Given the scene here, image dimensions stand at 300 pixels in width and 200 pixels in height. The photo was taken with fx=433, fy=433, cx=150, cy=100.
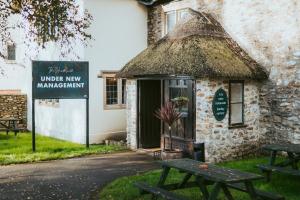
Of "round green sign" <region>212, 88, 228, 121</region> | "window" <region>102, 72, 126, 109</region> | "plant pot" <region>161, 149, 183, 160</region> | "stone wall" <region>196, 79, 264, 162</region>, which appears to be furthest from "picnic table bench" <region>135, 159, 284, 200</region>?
"window" <region>102, 72, 126, 109</region>

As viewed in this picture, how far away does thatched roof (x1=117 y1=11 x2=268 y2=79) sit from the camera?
12.2 metres

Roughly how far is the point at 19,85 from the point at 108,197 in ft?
62.7

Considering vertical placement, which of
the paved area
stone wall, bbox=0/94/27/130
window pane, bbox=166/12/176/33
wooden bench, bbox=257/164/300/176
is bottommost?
the paved area

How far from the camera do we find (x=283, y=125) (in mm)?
12867

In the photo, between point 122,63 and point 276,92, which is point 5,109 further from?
point 276,92

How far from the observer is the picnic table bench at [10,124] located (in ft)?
61.2

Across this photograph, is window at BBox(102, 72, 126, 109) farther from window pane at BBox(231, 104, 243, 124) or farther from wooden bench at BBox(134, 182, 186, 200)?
wooden bench at BBox(134, 182, 186, 200)

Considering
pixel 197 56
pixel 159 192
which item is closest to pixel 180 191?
pixel 159 192

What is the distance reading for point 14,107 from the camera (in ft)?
68.6

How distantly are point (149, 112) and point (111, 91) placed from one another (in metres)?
2.57

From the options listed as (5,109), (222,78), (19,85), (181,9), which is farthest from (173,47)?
(19,85)

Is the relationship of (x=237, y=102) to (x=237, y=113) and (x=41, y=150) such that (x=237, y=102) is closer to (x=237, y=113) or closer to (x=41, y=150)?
(x=237, y=113)

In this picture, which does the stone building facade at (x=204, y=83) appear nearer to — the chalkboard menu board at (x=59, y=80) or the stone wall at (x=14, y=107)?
the chalkboard menu board at (x=59, y=80)

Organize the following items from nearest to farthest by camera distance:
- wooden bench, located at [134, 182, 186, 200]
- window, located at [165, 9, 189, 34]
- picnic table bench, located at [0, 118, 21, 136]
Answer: wooden bench, located at [134, 182, 186, 200]
window, located at [165, 9, 189, 34]
picnic table bench, located at [0, 118, 21, 136]
